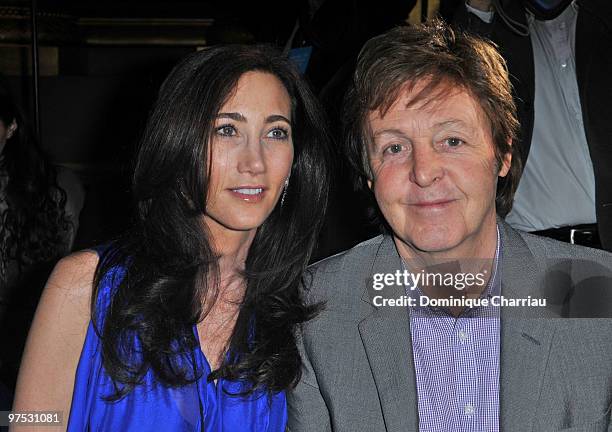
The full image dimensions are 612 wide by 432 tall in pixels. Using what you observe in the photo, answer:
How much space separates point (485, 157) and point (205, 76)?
0.64 meters

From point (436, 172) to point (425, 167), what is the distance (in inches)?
1.0

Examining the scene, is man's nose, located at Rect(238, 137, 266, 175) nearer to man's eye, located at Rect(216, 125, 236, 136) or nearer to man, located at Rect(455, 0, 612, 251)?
man's eye, located at Rect(216, 125, 236, 136)

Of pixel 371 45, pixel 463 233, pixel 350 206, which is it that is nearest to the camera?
pixel 463 233

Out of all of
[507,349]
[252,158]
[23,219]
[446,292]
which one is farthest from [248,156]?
[23,219]

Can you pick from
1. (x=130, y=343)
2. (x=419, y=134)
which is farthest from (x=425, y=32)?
(x=130, y=343)

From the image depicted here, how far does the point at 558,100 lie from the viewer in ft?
8.25

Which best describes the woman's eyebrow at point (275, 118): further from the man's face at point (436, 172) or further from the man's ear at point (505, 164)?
the man's ear at point (505, 164)

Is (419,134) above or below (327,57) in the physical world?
below

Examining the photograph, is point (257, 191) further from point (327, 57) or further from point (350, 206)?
point (327, 57)

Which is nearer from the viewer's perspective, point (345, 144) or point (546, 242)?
point (546, 242)

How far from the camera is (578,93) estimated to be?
8.13ft

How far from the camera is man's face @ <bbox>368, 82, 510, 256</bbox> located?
179 cm

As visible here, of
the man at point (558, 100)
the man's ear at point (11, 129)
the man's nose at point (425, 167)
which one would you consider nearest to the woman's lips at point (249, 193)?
the man's nose at point (425, 167)

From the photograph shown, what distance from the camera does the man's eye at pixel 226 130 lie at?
6.11 ft
